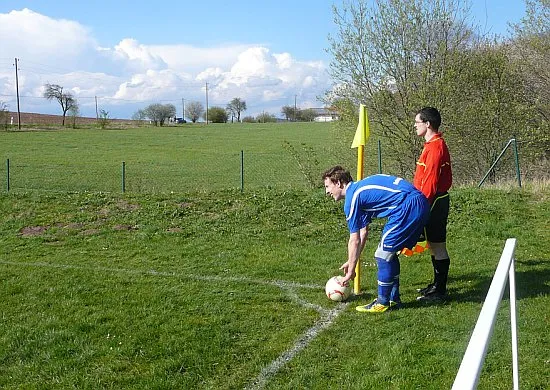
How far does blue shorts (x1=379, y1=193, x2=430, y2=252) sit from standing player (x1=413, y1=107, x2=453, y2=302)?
594 millimetres

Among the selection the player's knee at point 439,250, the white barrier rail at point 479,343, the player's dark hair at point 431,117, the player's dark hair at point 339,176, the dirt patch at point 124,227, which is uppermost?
the player's dark hair at point 431,117

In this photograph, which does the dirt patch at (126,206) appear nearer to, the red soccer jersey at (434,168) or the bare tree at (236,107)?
the red soccer jersey at (434,168)

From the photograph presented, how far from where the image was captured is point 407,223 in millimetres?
5629

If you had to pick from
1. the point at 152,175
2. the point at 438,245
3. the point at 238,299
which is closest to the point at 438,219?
the point at 438,245

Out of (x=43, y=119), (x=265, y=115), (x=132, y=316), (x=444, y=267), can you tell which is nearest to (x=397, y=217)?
(x=444, y=267)

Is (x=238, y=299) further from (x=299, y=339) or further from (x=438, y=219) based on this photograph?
(x=438, y=219)

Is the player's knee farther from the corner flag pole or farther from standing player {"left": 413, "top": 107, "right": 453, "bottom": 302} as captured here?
the corner flag pole

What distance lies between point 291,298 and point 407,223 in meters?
1.73

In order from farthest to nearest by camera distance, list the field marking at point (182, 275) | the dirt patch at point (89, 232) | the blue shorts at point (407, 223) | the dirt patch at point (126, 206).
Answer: the dirt patch at point (126, 206)
the dirt patch at point (89, 232)
the field marking at point (182, 275)
the blue shorts at point (407, 223)

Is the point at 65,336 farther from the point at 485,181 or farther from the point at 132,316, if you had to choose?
the point at 485,181

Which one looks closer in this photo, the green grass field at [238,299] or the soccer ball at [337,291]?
the green grass field at [238,299]

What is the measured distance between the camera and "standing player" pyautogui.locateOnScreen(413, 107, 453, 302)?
6180 mm

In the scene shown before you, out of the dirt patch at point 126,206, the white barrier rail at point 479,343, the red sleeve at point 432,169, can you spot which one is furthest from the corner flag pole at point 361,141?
the dirt patch at point 126,206

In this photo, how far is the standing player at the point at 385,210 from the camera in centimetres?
563
